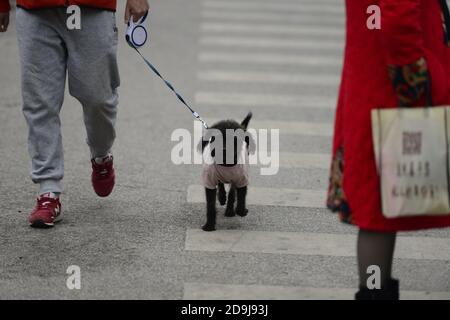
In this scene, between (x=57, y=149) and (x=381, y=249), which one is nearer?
(x=381, y=249)

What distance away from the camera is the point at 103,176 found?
19.2ft

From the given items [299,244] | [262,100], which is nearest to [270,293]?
[299,244]

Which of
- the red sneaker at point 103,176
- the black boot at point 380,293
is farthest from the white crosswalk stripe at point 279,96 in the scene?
the red sneaker at point 103,176

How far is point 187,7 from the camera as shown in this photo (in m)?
14.9

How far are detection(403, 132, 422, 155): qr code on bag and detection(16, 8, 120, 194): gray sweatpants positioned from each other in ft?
7.22

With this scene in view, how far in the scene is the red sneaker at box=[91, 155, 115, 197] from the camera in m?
5.83

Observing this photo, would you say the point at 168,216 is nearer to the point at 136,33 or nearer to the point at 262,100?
the point at 136,33

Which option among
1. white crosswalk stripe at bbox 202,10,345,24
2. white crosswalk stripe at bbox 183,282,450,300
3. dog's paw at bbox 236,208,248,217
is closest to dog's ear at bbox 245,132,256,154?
dog's paw at bbox 236,208,248,217

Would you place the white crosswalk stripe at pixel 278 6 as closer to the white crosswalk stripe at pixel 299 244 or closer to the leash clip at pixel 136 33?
the leash clip at pixel 136 33

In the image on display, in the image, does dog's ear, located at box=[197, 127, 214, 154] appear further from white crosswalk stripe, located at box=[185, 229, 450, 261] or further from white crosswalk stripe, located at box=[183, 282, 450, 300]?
white crosswalk stripe, located at box=[183, 282, 450, 300]

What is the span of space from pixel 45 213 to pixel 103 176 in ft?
1.86

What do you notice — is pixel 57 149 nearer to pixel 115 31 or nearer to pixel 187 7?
pixel 115 31

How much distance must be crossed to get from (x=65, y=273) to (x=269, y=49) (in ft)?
24.5
